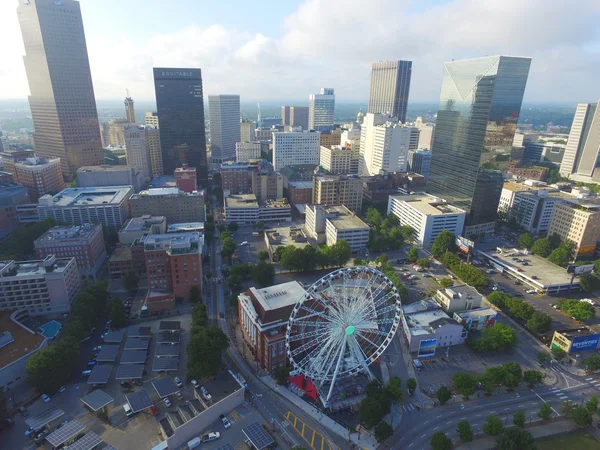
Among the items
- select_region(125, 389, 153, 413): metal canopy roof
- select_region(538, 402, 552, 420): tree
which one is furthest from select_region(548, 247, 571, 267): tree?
select_region(125, 389, 153, 413): metal canopy roof

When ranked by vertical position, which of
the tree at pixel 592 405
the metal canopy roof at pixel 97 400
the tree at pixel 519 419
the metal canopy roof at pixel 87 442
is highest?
the tree at pixel 592 405

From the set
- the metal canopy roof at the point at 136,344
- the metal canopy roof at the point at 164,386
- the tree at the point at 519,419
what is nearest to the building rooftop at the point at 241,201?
the metal canopy roof at the point at 136,344

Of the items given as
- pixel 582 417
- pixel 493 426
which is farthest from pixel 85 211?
pixel 582 417

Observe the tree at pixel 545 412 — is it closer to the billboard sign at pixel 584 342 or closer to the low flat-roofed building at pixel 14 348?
the billboard sign at pixel 584 342

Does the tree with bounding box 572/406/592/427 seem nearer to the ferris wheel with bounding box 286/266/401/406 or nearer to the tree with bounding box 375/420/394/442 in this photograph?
the tree with bounding box 375/420/394/442

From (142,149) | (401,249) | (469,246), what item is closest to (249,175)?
(142,149)

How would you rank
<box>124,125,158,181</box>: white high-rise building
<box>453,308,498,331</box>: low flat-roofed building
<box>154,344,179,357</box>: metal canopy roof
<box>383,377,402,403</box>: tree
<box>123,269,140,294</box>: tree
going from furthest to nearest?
<box>124,125,158,181</box>: white high-rise building, <box>123,269,140,294</box>: tree, <box>453,308,498,331</box>: low flat-roofed building, <box>154,344,179,357</box>: metal canopy roof, <box>383,377,402,403</box>: tree
